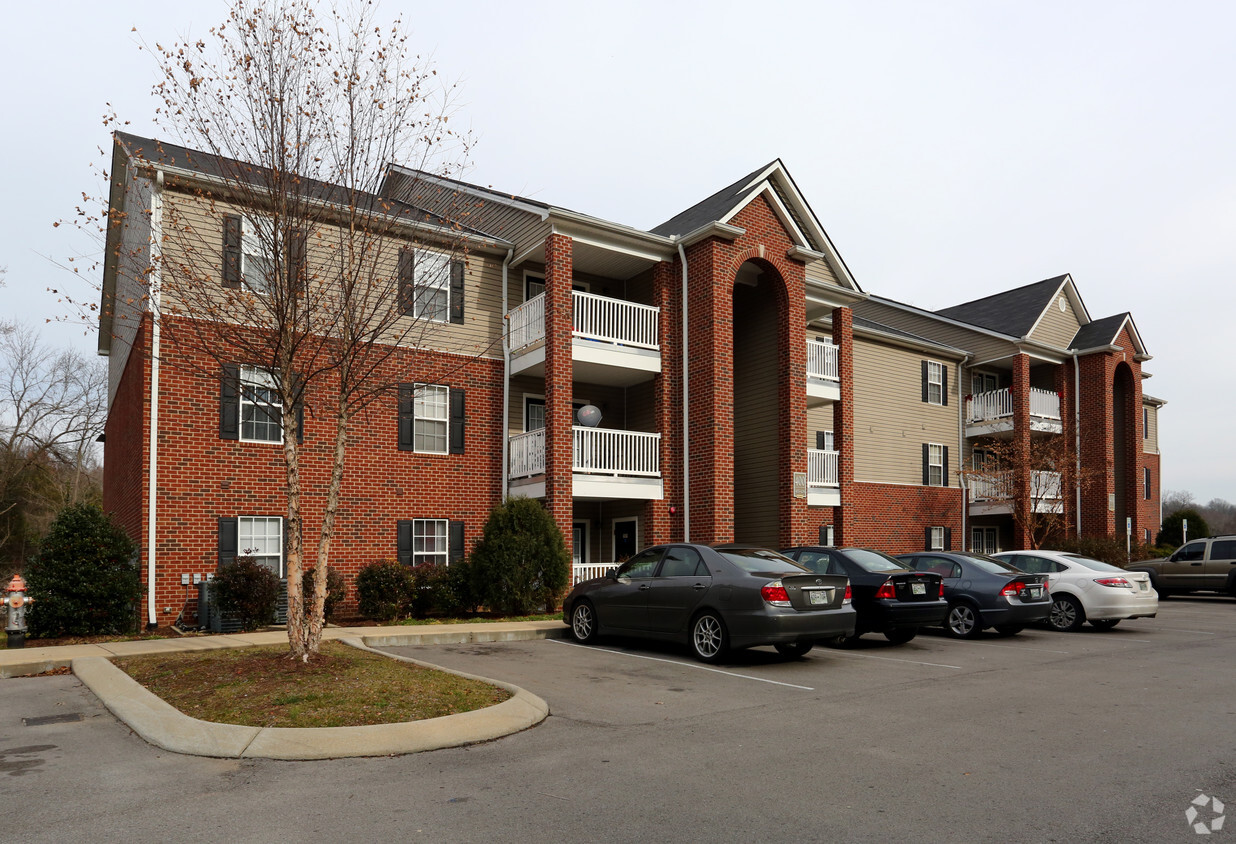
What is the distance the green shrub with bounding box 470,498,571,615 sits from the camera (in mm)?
16109

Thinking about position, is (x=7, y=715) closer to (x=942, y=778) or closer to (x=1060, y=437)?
(x=942, y=778)

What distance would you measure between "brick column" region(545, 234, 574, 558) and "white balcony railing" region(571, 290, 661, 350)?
19.6 inches

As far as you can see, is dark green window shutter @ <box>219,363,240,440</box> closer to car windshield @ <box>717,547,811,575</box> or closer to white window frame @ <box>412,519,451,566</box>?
white window frame @ <box>412,519,451,566</box>

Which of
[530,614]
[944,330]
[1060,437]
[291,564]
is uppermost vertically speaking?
[944,330]

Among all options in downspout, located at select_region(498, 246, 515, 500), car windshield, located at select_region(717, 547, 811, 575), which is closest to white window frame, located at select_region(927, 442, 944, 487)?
downspout, located at select_region(498, 246, 515, 500)

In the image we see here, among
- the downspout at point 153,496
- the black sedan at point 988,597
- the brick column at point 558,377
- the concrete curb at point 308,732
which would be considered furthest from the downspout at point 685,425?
the concrete curb at point 308,732

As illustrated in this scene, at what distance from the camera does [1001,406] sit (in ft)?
100

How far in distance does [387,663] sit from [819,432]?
18.5 meters

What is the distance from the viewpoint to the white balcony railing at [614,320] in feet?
63.4

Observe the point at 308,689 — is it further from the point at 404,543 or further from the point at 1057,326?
the point at 1057,326

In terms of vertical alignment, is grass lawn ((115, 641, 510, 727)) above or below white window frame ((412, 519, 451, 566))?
below

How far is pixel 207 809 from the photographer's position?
5.29 meters

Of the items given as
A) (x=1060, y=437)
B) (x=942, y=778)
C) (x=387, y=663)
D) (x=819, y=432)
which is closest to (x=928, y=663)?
(x=942, y=778)

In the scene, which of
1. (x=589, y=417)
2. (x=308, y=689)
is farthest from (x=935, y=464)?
(x=308, y=689)
